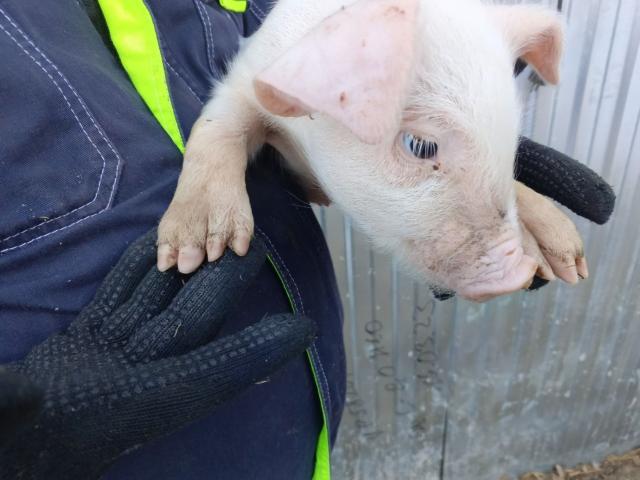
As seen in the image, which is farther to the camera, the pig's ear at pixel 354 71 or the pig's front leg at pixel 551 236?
the pig's front leg at pixel 551 236

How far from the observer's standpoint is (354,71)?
28.9 inches

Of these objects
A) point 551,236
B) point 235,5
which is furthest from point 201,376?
point 235,5

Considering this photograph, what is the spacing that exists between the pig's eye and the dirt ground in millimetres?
2539

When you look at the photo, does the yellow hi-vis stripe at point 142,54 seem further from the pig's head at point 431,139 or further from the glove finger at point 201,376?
the glove finger at point 201,376

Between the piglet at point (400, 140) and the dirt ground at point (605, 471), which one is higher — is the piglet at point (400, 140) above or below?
above

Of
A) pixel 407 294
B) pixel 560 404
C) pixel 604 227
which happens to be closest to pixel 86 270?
pixel 407 294

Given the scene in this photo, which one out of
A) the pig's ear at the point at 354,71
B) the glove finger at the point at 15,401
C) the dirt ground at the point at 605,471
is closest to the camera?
the glove finger at the point at 15,401

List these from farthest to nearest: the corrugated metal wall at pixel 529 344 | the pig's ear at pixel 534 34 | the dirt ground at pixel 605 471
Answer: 1. the dirt ground at pixel 605 471
2. the corrugated metal wall at pixel 529 344
3. the pig's ear at pixel 534 34

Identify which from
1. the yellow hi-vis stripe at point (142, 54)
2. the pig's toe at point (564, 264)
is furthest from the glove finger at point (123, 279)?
the pig's toe at point (564, 264)

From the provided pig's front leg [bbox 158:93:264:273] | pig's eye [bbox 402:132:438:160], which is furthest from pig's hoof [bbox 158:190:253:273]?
pig's eye [bbox 402:132:438:160]

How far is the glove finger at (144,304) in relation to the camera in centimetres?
75

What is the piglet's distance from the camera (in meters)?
0.74

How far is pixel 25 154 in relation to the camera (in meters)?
0.75

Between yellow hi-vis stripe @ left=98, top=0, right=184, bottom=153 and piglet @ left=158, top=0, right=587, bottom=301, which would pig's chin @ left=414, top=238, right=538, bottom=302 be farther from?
yellow hi-vis stripe @ left=98, top=0, right=184, bottom=153
